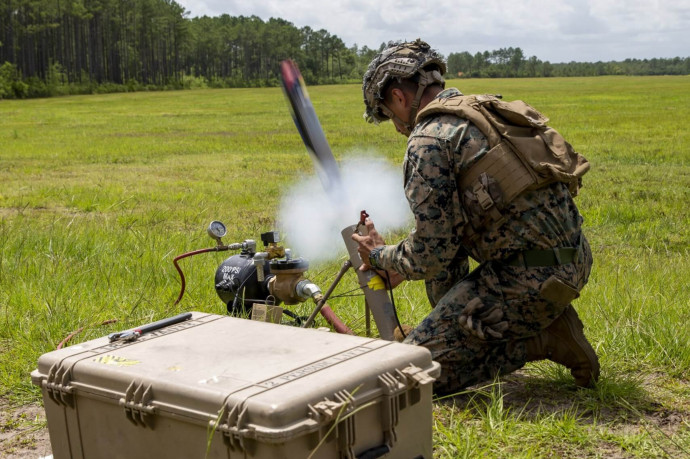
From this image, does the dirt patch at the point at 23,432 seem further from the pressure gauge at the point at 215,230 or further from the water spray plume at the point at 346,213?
the water spray plume at the point at 346,213

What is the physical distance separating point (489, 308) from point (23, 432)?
2.15 meters

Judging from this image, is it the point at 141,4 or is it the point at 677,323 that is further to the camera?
the point at 141,4

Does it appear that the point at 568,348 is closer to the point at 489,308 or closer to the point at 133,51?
the point at 489,308

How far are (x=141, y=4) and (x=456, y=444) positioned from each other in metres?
102

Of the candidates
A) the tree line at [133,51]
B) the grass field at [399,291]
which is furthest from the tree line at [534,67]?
the grass field at [399,291]

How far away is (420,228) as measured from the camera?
3541mm

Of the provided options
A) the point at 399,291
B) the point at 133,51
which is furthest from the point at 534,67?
the point at 399,291

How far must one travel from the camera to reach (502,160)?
3.48m

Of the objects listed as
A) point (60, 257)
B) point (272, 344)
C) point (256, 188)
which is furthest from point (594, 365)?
point (256, 188)

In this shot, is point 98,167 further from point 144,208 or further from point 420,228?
point 420,228

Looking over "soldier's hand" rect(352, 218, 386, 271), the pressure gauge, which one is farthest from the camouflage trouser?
the pressure gauge

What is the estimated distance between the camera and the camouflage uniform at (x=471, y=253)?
3516 mm

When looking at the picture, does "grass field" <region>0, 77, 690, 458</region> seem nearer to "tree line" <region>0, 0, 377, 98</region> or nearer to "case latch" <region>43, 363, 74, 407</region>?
"case latch" <region>43, 363, 74, 407</region>

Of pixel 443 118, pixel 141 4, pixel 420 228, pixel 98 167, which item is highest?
pixel 141 4
